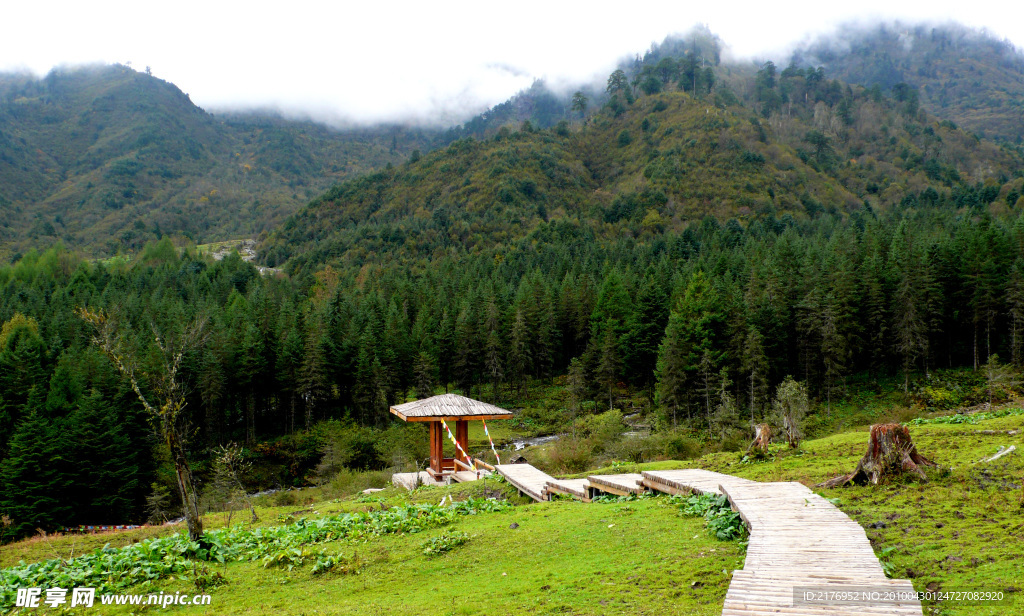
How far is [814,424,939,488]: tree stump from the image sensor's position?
38.5ft

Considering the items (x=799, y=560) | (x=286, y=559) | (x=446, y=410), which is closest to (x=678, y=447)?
(x=446, y=410)

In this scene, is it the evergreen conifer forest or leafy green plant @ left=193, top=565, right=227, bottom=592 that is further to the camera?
the evergreen conifer forest

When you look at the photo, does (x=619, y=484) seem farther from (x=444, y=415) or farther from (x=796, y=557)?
(x=444, y=415)

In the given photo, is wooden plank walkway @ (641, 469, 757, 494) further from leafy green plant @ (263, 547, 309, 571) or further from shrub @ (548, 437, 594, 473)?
shrub @ (548, 437, 594, 473)

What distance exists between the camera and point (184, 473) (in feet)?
36.8

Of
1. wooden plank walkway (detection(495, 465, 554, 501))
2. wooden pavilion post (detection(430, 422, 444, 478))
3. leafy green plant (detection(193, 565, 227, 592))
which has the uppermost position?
leafy green plant (detection(193, 565, 227, 592))

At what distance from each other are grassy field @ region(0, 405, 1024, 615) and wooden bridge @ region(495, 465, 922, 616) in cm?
44

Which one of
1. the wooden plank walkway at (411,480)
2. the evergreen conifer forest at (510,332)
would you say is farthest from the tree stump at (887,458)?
the wooden plank walkway at (411,480)

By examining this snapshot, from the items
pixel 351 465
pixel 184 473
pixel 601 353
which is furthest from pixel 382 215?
pixel 184 473

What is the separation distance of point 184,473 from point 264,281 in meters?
94.1

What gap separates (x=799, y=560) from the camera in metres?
7.12

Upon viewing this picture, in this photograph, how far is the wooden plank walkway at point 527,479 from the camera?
1618cm

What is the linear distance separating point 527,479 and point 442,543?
7076 mm

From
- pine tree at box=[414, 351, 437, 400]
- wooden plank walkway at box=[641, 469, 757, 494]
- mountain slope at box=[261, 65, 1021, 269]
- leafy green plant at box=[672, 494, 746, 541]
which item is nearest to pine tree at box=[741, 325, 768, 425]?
pine tree at box=[414, 351, 437, 400]
